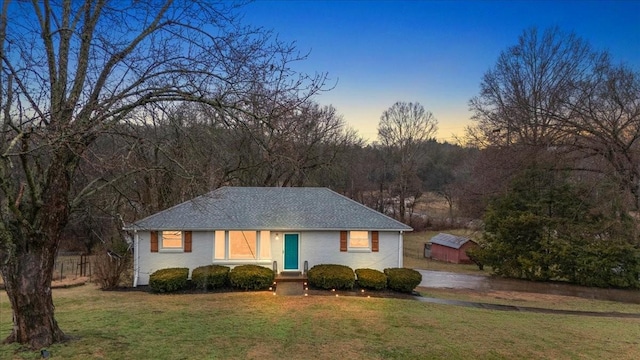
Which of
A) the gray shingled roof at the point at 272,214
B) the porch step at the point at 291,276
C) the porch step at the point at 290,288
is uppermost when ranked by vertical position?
the gray shingled roof at the point at 272,214

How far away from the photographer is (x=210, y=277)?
51.8ft

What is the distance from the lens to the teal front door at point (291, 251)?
17.8 m

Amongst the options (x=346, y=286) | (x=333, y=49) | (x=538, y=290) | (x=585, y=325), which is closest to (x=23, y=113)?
(x=333, y=49)

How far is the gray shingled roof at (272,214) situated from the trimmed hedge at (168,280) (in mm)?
2025

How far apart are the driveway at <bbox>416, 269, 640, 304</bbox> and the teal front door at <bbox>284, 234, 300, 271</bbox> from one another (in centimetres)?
611

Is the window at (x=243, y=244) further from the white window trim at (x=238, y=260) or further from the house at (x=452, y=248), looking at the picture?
the house at (x=452, y=248)

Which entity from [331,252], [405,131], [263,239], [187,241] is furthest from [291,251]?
[405,131]

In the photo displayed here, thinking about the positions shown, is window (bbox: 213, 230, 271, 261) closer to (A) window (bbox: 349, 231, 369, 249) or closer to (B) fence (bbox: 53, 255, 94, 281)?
(A) window (bbox: 349, 231, 369, 249)

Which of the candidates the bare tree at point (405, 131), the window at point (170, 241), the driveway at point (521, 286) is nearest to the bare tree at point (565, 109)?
the driveway at point (521, 286)

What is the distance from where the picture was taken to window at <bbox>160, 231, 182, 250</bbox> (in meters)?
17.1

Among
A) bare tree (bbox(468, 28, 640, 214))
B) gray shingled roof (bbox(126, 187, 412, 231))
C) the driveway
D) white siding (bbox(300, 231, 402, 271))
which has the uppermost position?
bare tree (bbox(468, 28, 640, 214))

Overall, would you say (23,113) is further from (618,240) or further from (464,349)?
(618,240)

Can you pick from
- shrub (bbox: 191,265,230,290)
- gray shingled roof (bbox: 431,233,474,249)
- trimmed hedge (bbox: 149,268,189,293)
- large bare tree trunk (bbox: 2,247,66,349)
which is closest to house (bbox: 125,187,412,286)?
shrub (bbox: 191,265,230,290)

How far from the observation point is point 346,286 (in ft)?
52.4
